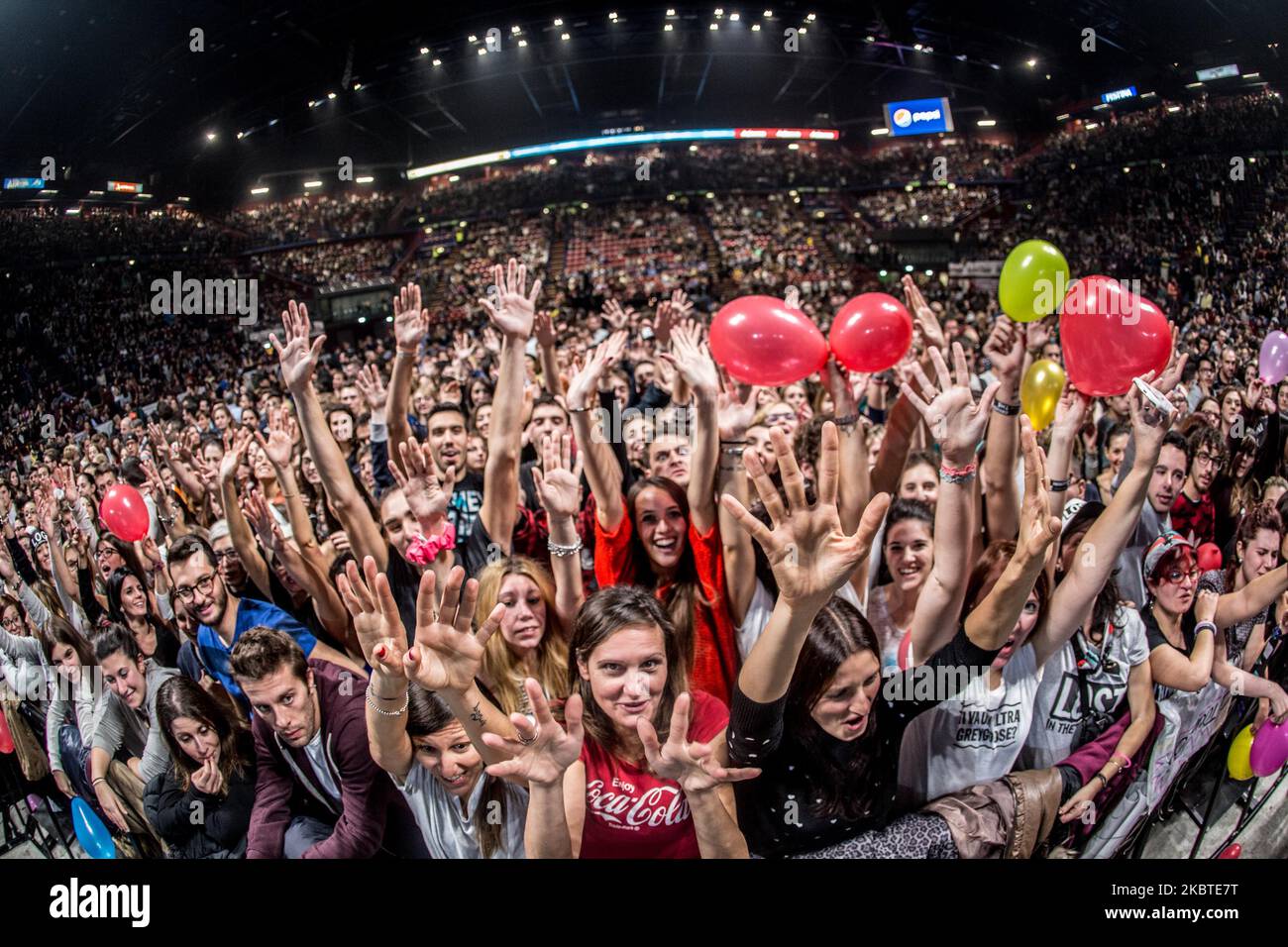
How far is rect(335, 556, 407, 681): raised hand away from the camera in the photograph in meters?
1.61

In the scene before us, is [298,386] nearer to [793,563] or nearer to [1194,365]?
[793,563]

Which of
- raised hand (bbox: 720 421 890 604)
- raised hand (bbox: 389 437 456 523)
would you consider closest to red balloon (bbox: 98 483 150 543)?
raised hand (bbox: 389 437 456 523)

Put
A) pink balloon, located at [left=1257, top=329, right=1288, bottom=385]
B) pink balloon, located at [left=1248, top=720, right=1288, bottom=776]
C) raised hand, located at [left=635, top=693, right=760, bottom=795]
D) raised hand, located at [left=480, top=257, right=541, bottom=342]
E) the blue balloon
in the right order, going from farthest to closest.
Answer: pink balloon, located at [left=1257, top=329, right=1288, bottom=385]
the blue balloon
pink balloon, located at [left=1248, top=720, right=1288, bottom=776]
raised hand, located at [left=480, top=257, right=541, bottom=342]
raised hand, located at [left=635, top=693, right=760, bottom=795]

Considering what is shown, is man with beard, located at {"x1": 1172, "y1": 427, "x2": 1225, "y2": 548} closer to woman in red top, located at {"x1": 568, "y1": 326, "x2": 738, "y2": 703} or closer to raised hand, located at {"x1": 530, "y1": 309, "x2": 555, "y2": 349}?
woman in red top, located at {"x1": 568, "y1": 326, "x2": 738, "y2": 703}

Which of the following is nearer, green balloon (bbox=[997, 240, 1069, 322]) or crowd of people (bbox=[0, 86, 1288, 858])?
crowd of people (bbox=[0, 86, 1288, 858])

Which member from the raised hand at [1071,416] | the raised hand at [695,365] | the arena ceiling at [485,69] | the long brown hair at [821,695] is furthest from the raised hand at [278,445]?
the arena ceiling at [485,69]

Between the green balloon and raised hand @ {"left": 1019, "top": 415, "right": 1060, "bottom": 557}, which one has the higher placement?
the green balloon

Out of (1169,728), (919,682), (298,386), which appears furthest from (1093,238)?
(298,386)

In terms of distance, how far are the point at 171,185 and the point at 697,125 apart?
225 inches

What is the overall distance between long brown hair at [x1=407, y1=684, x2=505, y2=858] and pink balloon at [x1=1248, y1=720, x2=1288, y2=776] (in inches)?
106

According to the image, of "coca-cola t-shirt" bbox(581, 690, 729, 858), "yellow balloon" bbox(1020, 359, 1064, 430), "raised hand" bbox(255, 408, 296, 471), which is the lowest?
"coca-cola t-shirt" bbox(581, 690, 729, 858)

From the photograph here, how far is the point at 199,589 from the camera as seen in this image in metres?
2.43

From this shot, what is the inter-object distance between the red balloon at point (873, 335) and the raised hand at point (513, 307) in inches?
43.3

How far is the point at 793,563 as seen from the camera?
1521 mm
